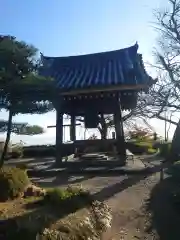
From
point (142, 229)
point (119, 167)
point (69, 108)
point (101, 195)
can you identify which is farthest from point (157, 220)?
point (69, 108)

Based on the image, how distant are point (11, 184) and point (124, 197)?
10.9 feet

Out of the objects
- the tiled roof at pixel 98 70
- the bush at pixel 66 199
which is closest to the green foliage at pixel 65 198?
the bush at pixel 66 199

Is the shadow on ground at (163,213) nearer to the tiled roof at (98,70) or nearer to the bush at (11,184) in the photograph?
the bush at (11,184)

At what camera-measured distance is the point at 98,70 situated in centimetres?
1487

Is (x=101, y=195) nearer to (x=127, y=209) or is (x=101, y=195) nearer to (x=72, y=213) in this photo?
(x=127, y=209)

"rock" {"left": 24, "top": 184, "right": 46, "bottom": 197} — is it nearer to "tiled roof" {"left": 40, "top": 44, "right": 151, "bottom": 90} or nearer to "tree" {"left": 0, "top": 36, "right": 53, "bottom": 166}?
"tree" {"left": 0, "top": 36, "right": 53, "bottom": 166}

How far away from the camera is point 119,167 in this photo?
1236 centimetres

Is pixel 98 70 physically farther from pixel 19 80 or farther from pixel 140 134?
pixel 140 134

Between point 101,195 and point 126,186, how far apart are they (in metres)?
1.44

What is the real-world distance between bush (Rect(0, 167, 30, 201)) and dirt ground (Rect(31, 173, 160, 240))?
217 cm

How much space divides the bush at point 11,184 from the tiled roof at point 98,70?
544 centimetres

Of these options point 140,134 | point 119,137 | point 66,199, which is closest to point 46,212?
point 66,199

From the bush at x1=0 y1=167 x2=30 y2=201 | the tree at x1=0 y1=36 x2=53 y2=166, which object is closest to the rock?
the bush at x1=0 y1=167 x2=30 y2=201

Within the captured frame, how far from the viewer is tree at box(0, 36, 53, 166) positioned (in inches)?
346
